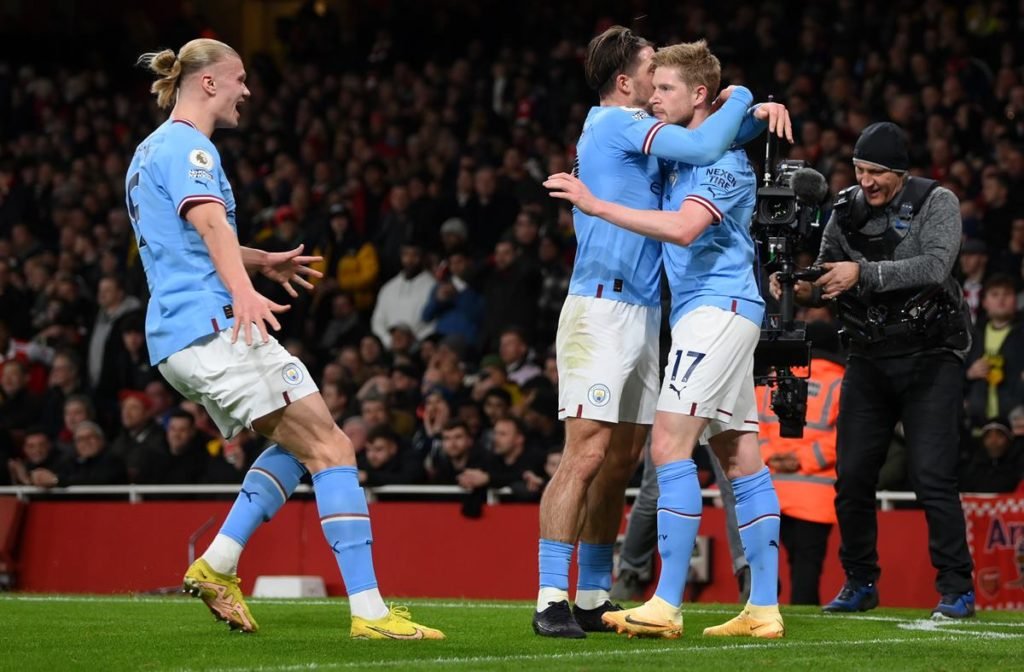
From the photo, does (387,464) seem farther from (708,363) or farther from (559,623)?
(708,363)

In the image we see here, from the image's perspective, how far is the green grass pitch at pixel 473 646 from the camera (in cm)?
548

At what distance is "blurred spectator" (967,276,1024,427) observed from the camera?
11.6m

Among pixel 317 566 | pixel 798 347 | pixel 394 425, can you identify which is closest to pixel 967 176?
pixel 394 425

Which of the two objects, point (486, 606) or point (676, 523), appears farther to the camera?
point (486, 606)

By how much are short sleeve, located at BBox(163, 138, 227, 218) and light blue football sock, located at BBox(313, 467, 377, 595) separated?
1128mm

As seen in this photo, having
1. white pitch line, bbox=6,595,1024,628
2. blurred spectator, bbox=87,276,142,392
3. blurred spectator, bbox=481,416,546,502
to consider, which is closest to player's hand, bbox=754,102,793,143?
white pitch line, bbox=6,595,1024,628

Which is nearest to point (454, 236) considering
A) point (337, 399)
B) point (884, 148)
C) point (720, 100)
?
point (337, 399)

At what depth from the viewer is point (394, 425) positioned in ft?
44.2

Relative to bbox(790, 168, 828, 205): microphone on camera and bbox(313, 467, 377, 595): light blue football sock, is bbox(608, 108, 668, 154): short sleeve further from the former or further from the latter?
bbox(313, 467, 377, 595): light blue football sock

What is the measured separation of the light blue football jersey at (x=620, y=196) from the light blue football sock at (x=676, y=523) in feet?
2.37

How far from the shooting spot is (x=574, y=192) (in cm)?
625

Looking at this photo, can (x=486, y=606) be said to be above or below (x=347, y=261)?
below

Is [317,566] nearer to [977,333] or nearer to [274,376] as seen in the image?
[977,333]

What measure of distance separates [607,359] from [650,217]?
23.8 inches
